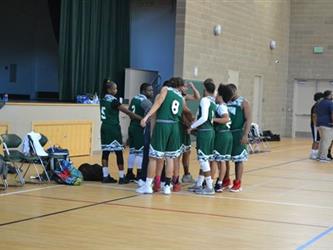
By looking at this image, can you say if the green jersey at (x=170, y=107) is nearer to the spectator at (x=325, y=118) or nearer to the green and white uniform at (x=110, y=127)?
the green and white uniform at (x=110, y=127)

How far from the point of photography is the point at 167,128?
8.84 metres

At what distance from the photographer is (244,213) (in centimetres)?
786

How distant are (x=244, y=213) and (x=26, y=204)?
2.59m

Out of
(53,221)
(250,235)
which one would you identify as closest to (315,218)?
(250,235)

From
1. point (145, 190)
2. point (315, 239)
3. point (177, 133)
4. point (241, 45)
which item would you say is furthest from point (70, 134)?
point (241, 45)

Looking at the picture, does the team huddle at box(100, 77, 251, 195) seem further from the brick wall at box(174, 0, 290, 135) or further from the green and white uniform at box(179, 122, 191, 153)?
the brick wall at box(174, 0, 290, 135)

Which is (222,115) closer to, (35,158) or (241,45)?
(35,158)

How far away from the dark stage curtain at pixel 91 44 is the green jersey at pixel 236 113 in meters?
7.96

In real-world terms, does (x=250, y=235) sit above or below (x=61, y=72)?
below

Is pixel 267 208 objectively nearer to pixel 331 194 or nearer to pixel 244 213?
pixel 244 213

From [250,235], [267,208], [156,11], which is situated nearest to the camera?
[250,235]

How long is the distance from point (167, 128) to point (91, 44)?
908 centimetres

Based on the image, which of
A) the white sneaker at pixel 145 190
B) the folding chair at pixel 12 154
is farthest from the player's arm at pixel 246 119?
the folding chair at pixel 12 154

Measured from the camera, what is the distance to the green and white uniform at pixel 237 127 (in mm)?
9305
